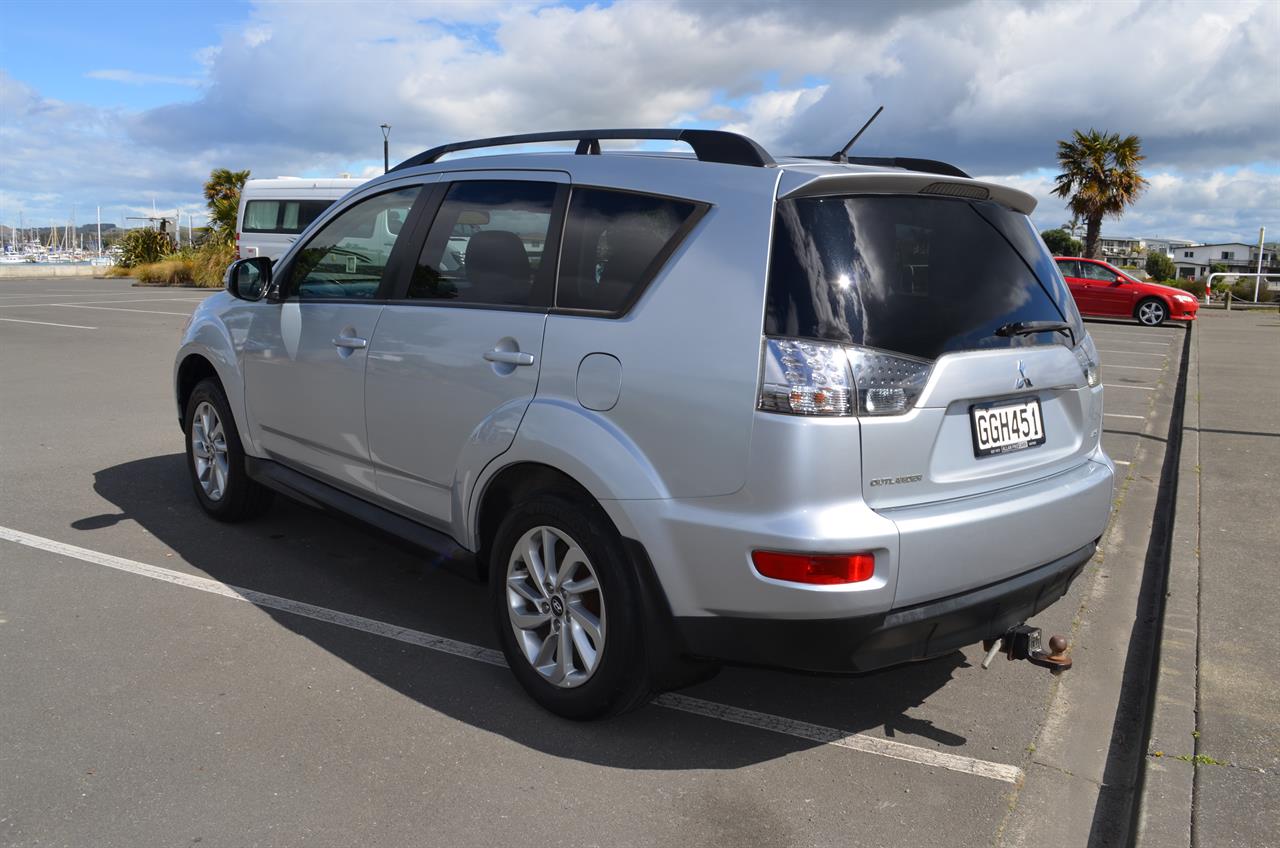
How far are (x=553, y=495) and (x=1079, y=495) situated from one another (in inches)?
67.4

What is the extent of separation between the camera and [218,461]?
5.64 metres

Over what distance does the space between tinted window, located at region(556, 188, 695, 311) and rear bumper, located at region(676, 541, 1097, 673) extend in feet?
3.42

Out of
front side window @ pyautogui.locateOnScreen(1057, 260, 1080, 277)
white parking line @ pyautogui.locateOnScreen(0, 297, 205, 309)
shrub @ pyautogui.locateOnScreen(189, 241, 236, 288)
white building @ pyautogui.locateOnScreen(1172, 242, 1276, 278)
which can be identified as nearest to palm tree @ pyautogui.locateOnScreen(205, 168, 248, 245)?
shrub @ pyautogui.locateOnScreen(189, 241, 236, 288)

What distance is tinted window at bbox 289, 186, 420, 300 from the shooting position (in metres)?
4.36

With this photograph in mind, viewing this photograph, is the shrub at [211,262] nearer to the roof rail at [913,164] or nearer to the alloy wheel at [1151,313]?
the alloy wheel at [1151,313]

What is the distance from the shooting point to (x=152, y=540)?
213 inches

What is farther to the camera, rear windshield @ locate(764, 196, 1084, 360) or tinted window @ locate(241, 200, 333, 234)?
tinted window @ locate(241, 200, 333, 234)

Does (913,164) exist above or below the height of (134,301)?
above

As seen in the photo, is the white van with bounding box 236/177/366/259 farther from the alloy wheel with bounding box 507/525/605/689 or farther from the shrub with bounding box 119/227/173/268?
the shrub with bounding box 119/227/173/268

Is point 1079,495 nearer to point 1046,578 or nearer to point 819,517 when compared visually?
point 1046,578

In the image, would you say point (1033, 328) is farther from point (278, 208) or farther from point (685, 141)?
point (278, 208)

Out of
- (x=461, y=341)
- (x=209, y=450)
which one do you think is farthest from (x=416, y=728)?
(x=209, y=450)

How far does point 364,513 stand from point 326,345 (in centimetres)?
75

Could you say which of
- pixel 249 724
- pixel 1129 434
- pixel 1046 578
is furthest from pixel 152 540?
pixel 1129 434
